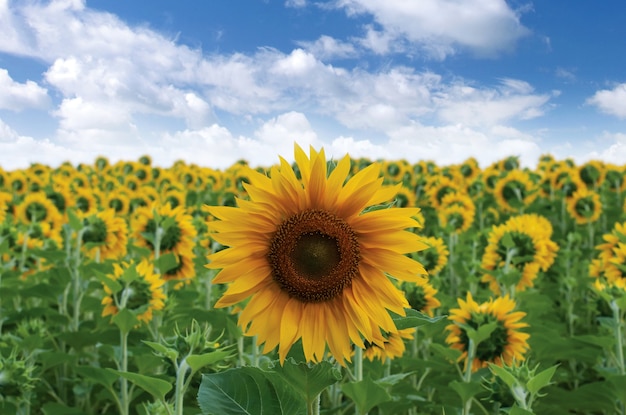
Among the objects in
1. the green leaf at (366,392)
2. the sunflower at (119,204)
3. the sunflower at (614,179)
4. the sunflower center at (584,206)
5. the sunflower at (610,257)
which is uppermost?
the sunflower at (614,179)

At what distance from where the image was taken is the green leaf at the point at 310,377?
4.95 ft

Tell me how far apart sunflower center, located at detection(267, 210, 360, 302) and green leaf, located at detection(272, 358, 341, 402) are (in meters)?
0.20

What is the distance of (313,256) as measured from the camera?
1666 millimetres

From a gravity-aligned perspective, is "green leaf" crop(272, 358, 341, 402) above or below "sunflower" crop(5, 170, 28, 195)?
below

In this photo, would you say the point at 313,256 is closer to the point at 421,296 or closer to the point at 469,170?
the point at 421,296

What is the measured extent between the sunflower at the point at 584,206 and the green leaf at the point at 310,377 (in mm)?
7125

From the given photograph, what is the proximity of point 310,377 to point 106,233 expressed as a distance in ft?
12.3

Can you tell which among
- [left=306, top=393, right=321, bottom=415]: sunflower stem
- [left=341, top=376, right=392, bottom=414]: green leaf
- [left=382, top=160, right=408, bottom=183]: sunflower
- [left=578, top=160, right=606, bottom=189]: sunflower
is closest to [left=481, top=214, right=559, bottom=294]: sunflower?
[left=341, top=376, right=392, bottom=414]: green leaf

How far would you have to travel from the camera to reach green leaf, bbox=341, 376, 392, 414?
2105mm

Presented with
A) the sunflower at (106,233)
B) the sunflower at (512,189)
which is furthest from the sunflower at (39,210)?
the sunflower at (512,189)

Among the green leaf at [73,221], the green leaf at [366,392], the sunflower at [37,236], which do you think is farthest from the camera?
the sunflower at [37,236]

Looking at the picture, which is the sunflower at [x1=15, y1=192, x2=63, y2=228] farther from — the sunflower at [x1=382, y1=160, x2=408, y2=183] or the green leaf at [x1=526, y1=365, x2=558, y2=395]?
the sunflower at [x1=382, y1=160, x2=408, y2=183]

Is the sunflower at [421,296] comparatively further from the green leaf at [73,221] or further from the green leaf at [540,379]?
the green leaf at [73,221]

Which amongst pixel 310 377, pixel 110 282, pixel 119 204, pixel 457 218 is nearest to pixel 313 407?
pixel 310 377
